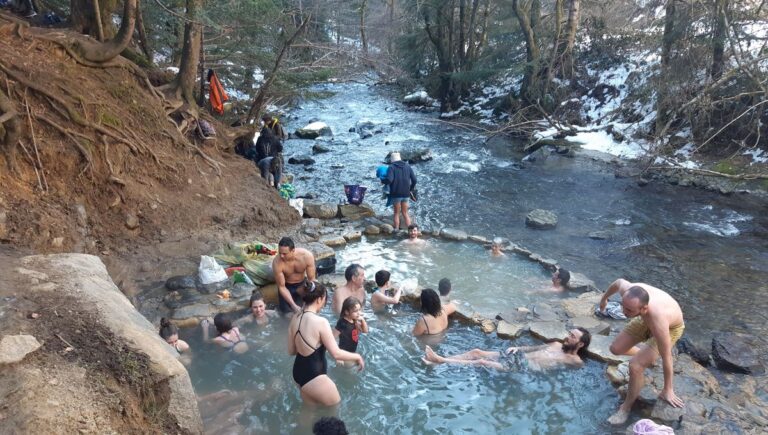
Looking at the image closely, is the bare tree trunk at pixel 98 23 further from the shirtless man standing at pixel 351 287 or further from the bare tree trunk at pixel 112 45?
the shirtless man standing at pixel 351 287

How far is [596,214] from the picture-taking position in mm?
11617

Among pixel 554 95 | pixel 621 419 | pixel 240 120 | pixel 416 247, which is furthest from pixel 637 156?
pixel 621 419

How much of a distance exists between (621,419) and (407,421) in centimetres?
188

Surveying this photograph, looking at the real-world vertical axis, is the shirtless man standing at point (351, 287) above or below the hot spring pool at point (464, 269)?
above

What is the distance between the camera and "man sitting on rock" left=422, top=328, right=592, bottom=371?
217 inches

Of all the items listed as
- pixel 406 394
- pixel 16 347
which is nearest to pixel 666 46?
pixel 406 394

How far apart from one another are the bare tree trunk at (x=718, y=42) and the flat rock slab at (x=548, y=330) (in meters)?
7.90

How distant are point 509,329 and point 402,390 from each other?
5.52 feet

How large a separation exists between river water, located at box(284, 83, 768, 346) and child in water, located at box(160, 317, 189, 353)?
5.73 m

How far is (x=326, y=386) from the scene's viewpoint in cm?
476

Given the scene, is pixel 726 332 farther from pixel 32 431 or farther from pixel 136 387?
pixel 32 431

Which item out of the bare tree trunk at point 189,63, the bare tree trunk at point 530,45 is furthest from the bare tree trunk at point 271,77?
the bare tree trunk at point 530,45

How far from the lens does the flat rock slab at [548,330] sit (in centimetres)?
601

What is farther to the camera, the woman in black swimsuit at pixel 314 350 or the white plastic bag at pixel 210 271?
the white plastic bag at pixel 210 271
